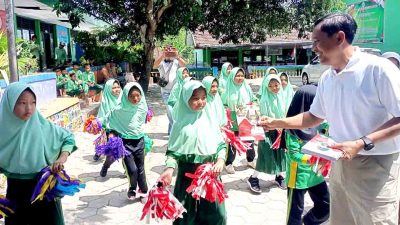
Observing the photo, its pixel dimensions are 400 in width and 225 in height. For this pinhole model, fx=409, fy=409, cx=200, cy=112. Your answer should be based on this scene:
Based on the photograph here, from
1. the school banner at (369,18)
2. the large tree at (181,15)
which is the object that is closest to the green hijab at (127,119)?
the large tree at (181,15)

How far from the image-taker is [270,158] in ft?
15.8

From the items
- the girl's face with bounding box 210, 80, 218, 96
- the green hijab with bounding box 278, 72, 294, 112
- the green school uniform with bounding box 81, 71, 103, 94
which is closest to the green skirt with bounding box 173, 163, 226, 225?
the girl's face with bounding box 210, 80, 218, 96

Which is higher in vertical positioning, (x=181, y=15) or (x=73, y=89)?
(x=181, y=15)

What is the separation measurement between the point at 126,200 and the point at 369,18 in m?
20.2

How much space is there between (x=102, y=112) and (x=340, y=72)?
12.7 ft

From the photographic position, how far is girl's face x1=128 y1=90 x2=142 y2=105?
474 centimetres

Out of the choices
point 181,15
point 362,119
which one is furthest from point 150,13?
point 362,119

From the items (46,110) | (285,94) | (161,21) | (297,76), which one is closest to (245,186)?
(285,94)

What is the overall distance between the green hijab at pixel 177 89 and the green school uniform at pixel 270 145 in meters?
1.72

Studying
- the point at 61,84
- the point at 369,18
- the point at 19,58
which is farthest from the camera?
the point at 369,18

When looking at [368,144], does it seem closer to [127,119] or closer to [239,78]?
[127,119]

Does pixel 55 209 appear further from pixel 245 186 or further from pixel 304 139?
pixel 245 186

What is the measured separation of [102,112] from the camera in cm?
548

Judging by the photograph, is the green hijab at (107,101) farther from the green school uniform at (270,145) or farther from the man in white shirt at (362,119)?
the man in white shirt at (362,119)
